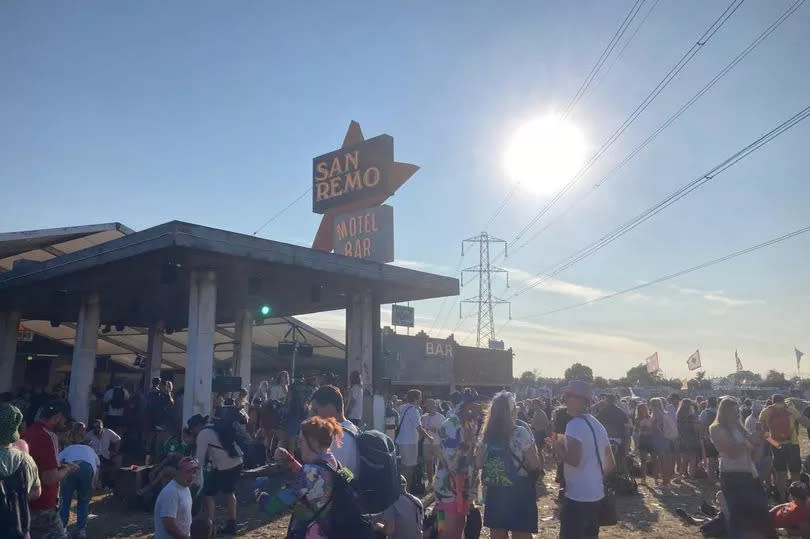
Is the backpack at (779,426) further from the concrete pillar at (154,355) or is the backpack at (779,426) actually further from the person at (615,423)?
the concrete pillar at (154,355)

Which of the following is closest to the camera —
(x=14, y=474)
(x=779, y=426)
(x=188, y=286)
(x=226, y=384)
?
(x=14, y=474)

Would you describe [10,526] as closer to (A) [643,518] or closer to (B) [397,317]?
(A) [643,518]

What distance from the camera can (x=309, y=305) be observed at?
18.2 m

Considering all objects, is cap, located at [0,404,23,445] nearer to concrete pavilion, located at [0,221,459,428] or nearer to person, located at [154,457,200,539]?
person, located at [154,457,200,539]

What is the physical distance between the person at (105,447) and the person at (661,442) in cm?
1177

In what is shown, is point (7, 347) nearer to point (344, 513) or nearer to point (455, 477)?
point (455, 477)

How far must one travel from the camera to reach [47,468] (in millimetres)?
5629

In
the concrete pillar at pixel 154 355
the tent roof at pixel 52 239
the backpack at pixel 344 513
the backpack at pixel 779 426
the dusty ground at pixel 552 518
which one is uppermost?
the tent roof at pixel 52 239

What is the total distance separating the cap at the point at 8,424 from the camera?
4602 mm

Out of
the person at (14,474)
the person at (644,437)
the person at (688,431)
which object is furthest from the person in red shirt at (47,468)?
the person at (688,431)

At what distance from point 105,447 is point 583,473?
385 inches

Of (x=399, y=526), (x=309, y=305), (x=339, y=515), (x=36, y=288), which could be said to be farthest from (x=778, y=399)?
(x=36, y=288)

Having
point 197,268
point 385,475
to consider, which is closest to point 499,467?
point 385,475

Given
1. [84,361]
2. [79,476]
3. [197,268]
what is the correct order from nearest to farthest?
[79,476], [197,268], [84,361]
